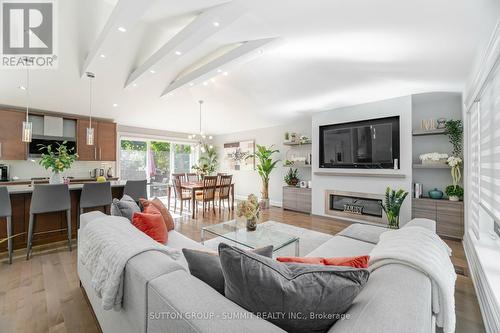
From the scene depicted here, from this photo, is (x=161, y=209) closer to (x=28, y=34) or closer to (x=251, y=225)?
(x=251, y=225)

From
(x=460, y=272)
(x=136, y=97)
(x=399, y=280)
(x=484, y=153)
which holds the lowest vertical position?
(x=460, y=272)

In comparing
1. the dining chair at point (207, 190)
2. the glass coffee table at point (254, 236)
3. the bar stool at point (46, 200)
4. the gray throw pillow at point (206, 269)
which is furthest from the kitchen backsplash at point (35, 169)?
the gray throw pillow at point (206, 269)

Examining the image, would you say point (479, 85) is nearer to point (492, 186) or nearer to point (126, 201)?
point (492, 186)

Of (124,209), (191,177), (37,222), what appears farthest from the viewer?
(191,177)

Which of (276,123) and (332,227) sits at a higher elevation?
(276,123)

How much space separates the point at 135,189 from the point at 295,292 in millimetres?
3687

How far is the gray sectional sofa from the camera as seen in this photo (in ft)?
2.21

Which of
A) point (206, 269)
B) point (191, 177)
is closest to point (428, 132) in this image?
point (206, 269)

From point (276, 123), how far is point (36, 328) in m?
5.70

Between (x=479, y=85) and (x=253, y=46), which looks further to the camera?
(x=253, y=46)

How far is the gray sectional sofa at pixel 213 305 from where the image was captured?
674 millimetres

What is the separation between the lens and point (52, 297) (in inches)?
76.5

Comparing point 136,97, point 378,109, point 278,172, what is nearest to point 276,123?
point 278,172

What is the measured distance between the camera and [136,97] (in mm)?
5191
